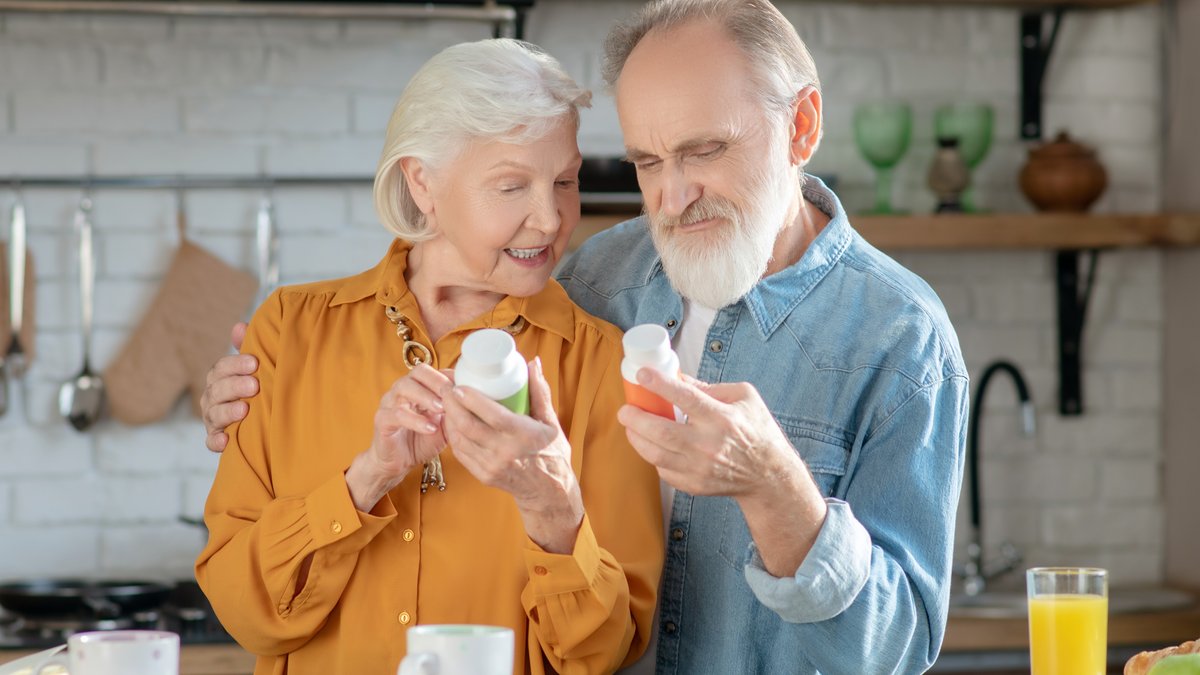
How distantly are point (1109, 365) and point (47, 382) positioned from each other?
2427 mm

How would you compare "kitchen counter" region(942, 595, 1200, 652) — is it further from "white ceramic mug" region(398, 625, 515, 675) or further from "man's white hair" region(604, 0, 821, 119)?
"white ceramic mug" region(398, 625, 515, 675)

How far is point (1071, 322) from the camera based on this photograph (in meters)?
3.38

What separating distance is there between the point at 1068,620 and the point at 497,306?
0.74 m

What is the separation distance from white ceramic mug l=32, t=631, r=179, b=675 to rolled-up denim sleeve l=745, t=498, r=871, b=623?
2.11 ft

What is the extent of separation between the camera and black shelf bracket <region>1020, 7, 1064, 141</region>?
3.36 m

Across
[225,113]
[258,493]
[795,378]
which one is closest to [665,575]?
[795,378]

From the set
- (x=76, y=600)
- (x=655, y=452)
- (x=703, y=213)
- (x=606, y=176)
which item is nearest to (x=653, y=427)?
(x=655, y=452)

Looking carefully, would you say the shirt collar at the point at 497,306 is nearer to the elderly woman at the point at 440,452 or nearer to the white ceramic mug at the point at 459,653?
the elderly woman at the point at 440,452

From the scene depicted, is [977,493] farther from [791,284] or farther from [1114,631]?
[791,284]

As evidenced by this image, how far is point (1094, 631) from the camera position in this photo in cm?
148

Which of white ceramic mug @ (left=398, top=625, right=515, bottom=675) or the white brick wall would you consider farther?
the white brick wall

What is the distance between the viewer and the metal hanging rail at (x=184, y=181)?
3.08 metres

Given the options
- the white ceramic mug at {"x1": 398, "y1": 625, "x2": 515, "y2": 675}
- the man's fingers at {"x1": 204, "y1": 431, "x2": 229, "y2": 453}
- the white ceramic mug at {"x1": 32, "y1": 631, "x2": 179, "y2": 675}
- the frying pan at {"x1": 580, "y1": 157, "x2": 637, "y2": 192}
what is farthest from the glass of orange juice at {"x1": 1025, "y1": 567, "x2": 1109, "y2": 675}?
the frying pan at {"x1": 580, "y1": 157, "x2": 637, "y2": 192}

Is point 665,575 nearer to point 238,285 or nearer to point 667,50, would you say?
point 667,50
